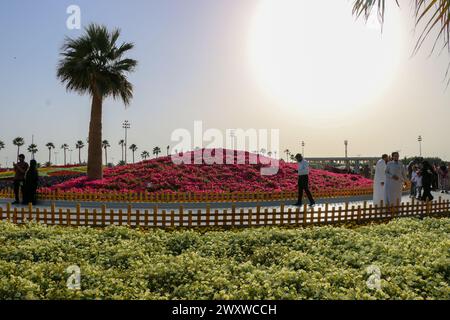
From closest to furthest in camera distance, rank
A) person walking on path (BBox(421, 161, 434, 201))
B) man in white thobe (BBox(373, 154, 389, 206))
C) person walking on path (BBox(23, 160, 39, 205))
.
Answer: man in white thobe (BBox(373, 154, 389, 206))
person walking on path (BBox(23, 160, 39, 205))
person walking on path (BBox(421, 161, 434, 201))

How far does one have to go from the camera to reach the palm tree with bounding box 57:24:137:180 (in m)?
24.9

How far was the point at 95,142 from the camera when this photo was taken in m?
25.5

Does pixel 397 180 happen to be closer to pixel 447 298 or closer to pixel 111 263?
pixel 447 298

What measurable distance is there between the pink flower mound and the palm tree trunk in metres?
0.58

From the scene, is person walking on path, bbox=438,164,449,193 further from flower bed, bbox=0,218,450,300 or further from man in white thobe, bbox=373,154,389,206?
flower bed, bbox=0,218,450,300

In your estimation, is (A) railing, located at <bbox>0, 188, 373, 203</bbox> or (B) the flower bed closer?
(B) the flower bed

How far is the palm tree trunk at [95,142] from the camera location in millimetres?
25172

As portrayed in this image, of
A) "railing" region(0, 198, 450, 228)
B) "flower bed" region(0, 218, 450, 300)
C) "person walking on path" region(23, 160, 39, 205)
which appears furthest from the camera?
"person walking on path" region(23, 160, 39, 205)

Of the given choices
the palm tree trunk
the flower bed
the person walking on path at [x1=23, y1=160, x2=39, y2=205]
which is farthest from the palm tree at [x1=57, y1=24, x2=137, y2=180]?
the flower bed

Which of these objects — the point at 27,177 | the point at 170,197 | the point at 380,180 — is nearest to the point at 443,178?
the point at 380,180

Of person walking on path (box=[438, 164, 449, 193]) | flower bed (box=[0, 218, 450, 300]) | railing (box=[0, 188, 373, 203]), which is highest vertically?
person walking on path (box=[438, 164, 449, 193])

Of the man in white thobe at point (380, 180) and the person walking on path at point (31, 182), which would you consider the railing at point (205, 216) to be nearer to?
the man in white thobe at point (380, 180)
